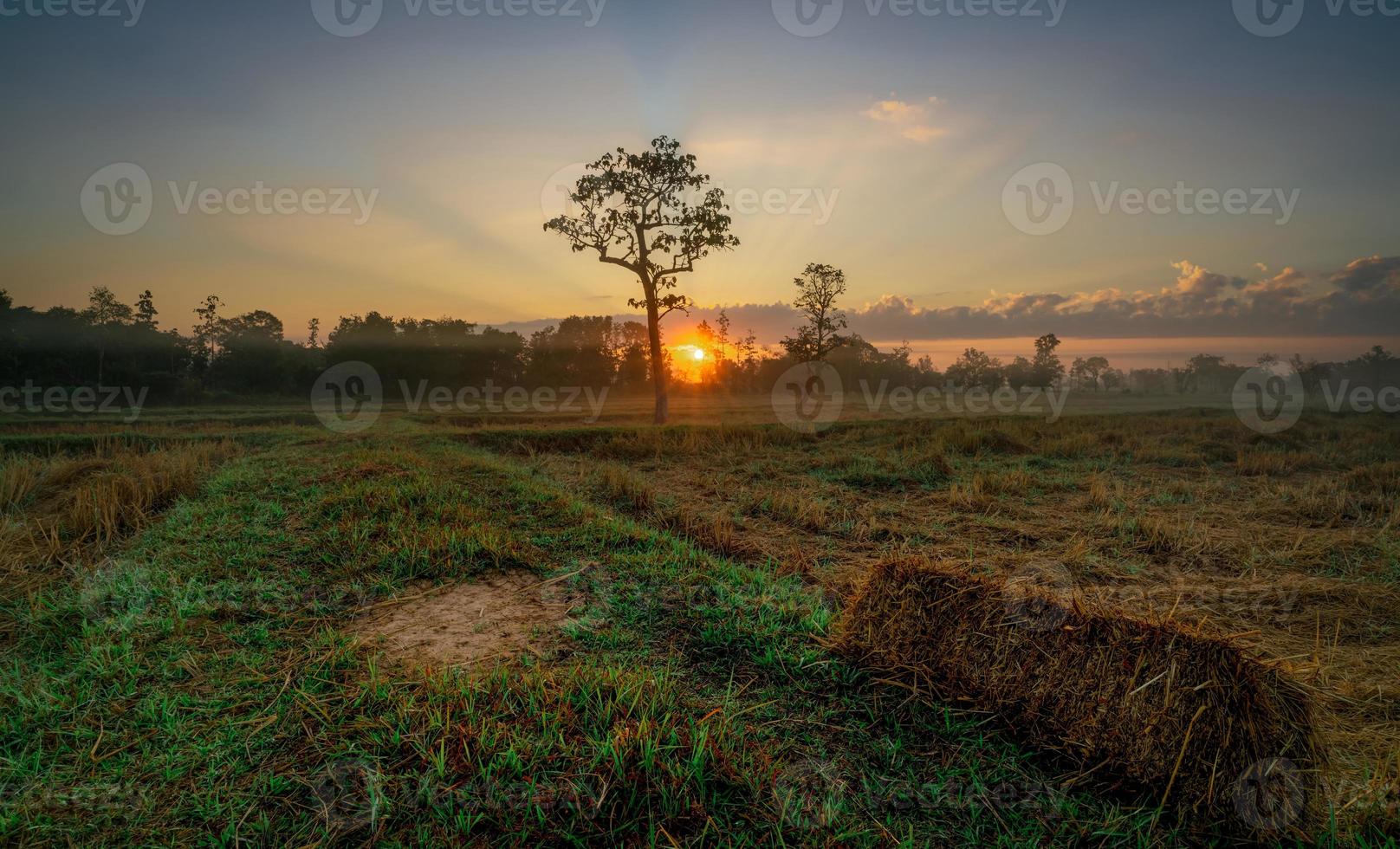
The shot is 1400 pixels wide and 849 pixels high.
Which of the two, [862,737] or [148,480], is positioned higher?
[148,480]

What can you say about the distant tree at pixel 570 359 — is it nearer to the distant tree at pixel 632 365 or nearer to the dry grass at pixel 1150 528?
the distant tree at pixel 632 365

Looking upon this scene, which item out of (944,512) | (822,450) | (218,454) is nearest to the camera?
(944,512)

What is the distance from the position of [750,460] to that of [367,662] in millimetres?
11852

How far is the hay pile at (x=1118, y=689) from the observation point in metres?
2.49

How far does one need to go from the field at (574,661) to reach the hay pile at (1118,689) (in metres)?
0.06

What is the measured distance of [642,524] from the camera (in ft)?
24.5

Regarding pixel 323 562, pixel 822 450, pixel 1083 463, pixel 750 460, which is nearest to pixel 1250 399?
pixel 1083 463

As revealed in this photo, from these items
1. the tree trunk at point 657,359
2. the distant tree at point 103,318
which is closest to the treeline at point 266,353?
the distant tree at point 103,318

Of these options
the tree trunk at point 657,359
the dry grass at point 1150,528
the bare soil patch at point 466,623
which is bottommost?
the dry grass at point 1150,528

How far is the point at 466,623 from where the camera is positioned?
13.9 ft

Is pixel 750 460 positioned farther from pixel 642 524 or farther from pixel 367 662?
pixel 367 662

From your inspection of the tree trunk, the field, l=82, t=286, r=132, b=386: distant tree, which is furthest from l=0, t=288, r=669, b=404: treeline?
the field

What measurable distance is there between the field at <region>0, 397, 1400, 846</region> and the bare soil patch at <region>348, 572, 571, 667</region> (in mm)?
32

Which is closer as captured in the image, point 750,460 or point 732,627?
point 732,627
